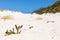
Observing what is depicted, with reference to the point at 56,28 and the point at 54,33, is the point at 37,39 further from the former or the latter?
the point at 56,28

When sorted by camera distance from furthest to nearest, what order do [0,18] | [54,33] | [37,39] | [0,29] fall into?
[0,18], [0,29], [54,33], [37,39]

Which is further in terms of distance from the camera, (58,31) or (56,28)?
(56,28)

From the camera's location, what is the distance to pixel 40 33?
5586 millimetres

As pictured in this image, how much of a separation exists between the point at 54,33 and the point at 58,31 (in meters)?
0.21

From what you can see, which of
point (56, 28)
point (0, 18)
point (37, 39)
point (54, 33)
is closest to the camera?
point (37, 39)

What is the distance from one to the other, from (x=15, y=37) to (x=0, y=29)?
1.77 meters

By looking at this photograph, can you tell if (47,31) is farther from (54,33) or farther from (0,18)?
(0,18)

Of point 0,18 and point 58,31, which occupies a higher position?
point 0,18

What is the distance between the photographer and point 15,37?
5238 mm

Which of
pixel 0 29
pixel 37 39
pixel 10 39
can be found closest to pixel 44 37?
pixel 37 39

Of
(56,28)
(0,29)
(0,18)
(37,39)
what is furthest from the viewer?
(0,18)

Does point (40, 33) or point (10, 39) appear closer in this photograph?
point (10, 39)

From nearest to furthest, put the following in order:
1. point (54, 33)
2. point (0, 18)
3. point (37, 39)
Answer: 1. point (37, 39)
2. point (54, 33)
3. point (0, 18)

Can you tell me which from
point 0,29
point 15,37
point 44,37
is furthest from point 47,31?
point 0,29
